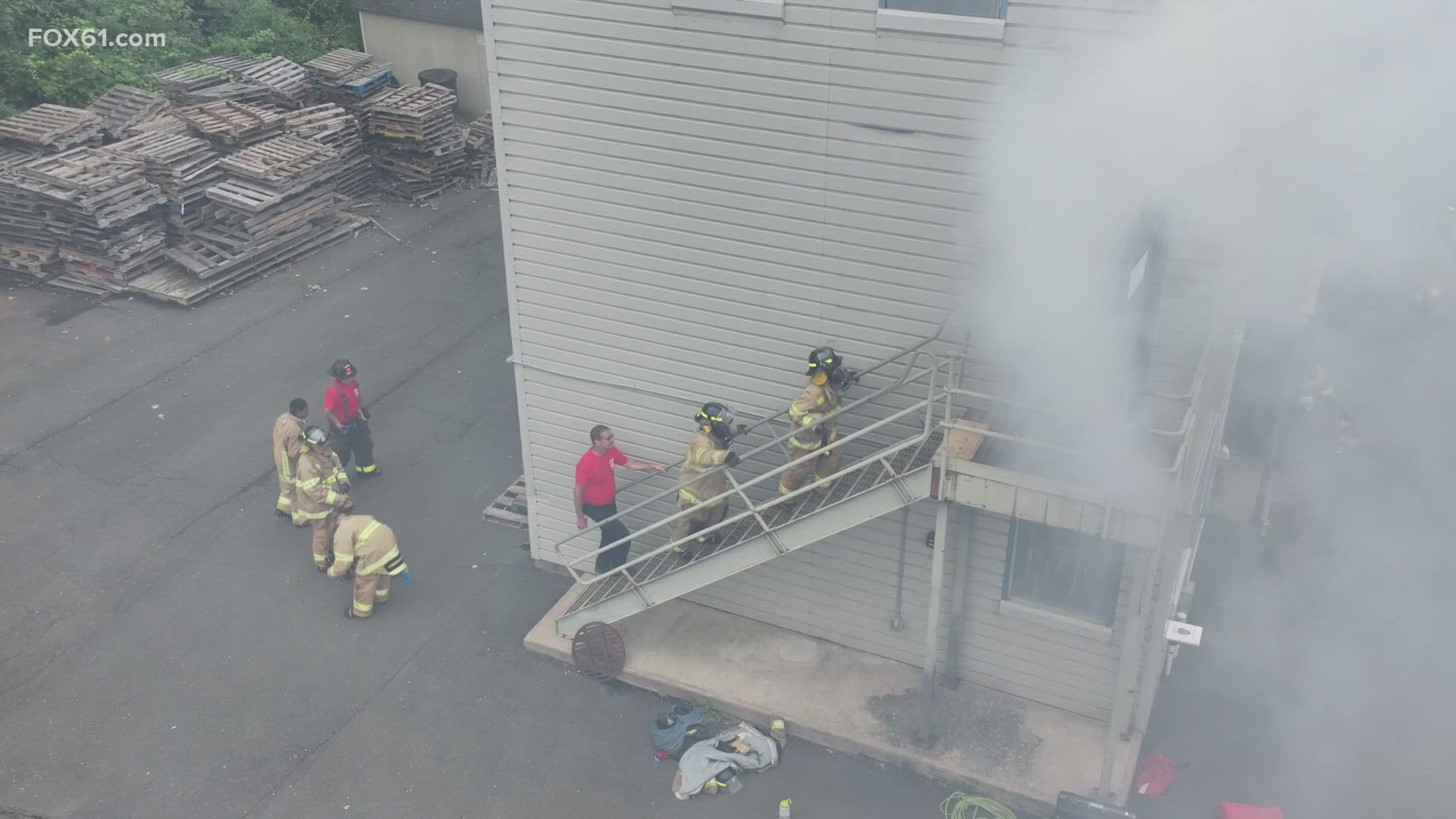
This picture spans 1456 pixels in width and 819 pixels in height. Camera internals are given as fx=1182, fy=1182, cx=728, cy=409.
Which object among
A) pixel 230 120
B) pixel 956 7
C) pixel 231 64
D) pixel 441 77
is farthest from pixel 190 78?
pixel 956 7

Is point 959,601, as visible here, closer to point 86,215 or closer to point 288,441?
point 288,441

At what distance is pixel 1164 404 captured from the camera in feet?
27.2

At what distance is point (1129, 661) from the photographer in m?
8.33

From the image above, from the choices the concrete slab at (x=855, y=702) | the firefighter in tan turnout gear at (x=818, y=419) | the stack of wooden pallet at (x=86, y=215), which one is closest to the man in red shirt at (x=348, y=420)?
the concrete slab at (x=855, y=702)

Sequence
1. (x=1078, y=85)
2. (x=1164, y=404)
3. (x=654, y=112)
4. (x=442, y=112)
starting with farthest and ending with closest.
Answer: (x=442, y=112) < (x=654, y=112) < (x=1164, y=404) < (x=1078, y=85)

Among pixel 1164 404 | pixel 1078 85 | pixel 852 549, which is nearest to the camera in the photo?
pixel 1078 85

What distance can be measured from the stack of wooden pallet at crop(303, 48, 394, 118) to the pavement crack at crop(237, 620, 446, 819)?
12.2 meters

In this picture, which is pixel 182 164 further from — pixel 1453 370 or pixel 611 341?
pixel 1453 370

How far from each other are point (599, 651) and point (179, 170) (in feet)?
35.0

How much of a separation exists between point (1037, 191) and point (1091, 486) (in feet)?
6.65

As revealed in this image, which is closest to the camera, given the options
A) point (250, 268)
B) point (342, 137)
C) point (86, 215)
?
point (86, 215)

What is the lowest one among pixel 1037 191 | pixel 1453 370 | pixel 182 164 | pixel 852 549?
pixel 1453 370

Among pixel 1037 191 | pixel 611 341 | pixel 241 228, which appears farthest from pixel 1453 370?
pixel 241 228

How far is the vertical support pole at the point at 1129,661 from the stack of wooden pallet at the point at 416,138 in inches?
581
